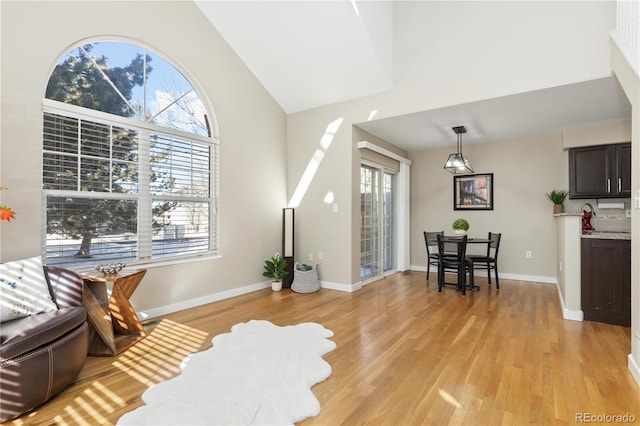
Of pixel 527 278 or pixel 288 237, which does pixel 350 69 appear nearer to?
pixel 288 237

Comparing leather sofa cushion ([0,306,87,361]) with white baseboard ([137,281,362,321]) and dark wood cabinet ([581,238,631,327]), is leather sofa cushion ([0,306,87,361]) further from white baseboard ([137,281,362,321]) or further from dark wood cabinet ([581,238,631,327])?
dark wood cabinet ([581,238,631,327])

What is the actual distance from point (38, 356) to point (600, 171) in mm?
6203

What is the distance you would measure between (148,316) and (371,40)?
402cm

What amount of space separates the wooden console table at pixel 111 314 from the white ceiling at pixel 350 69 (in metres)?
3.26

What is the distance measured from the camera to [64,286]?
2.35 metres

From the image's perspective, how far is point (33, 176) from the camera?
8.82 ft

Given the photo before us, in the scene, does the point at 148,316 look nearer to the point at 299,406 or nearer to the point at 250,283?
the point at 250,283

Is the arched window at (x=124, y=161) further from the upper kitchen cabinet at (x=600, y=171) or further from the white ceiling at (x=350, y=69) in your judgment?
the upper kitchen cabinet at (x=600, y=171)

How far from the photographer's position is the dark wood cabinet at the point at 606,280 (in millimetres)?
3174

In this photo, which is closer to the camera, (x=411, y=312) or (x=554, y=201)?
(x=411, y=312)

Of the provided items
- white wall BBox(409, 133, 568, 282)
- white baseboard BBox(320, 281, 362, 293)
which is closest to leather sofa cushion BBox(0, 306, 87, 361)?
white baseboard BBox(320, 281, 362, 293)

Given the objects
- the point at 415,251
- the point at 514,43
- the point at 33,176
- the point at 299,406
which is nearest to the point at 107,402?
the point at 299,406

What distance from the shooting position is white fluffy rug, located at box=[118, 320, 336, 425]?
1728 millimetres

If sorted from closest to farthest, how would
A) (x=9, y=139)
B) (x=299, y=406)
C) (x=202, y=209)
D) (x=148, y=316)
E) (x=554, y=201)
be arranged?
1. (x=299, y=406)
2. (x=9, y=139)
3. (x=148, y=316)
4. (x=202, y=209)
5. (x=554, y=201)
